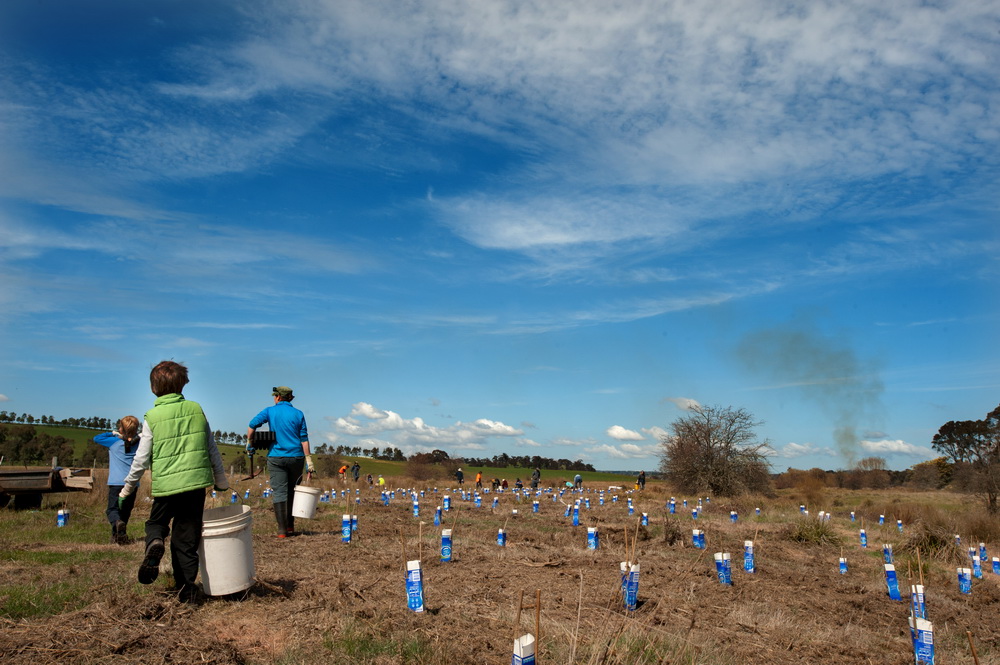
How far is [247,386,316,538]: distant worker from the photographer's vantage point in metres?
8.33

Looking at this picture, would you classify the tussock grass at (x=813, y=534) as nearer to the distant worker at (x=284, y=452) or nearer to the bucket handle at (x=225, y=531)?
the distant worker at (x=284, y=452)

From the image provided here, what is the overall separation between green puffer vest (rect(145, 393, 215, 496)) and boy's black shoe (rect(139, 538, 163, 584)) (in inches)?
13.6

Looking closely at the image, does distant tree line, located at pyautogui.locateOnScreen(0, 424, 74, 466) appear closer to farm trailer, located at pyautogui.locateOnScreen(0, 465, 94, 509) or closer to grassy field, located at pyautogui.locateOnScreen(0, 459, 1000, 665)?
farm trailer, located at pyautogui.locateOnScreen(0, 465, 94, 509)

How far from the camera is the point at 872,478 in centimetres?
6469

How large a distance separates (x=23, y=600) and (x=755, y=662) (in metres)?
5.26

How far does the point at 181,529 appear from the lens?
192 inches

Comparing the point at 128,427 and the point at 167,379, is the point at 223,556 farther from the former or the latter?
the point at 128,427

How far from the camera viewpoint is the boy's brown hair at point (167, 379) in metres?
5.10

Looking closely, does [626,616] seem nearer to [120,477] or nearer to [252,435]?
[252,435]

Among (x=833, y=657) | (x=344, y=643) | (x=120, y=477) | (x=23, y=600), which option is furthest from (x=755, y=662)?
(x=120, y=477)

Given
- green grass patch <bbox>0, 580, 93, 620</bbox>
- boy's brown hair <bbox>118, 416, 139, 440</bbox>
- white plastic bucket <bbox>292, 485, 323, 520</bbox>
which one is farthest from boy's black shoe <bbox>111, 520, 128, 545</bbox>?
green grass patch <bbox>0, 580, 93, 620</bbox>

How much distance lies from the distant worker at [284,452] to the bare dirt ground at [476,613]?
0.39 meters

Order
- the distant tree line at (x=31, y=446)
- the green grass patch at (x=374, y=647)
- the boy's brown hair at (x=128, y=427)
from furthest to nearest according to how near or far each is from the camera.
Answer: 1. the distant tree line at (x=31, y=446)
2. the boy's brown hair at (x=128, y=427)
3. the green grass patch at (x=374, y=647)

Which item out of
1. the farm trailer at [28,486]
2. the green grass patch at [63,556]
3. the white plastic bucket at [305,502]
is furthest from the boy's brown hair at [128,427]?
the farm trailer at [28,486]
